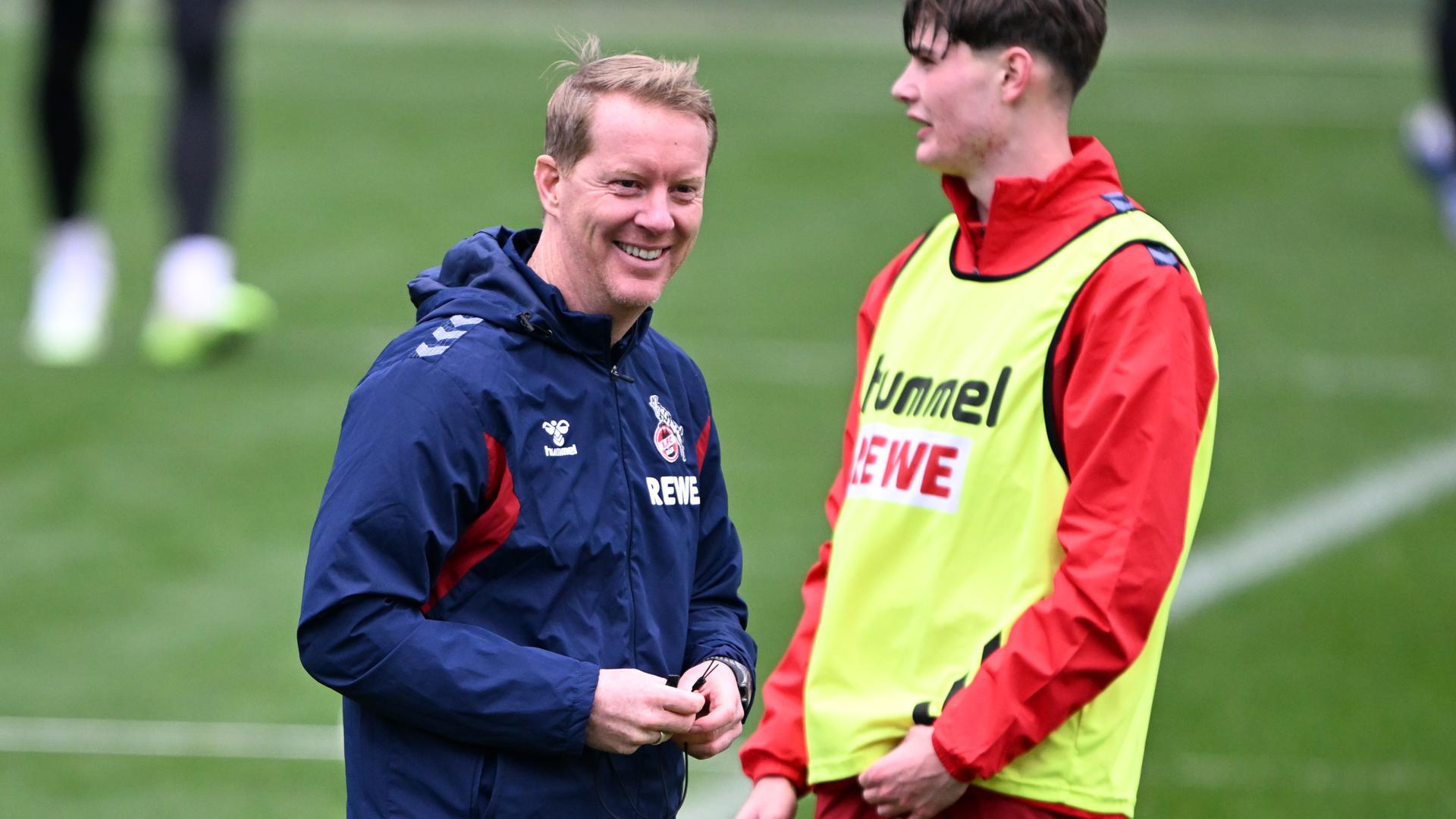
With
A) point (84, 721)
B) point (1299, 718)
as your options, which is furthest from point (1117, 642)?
point (84, 721)

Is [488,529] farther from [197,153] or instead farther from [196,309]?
[196,309]

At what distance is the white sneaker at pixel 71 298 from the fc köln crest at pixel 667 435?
685 cm

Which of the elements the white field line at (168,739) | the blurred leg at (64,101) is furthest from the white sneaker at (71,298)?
the white field line at (168,739)

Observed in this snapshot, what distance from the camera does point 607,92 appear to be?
269 cm

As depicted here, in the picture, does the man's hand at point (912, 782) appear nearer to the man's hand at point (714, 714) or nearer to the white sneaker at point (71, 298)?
the man's hand at point (714, 714)

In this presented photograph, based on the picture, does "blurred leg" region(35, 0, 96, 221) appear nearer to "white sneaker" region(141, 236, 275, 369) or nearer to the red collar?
"white sneaker" region(141, 236, 275, 369)

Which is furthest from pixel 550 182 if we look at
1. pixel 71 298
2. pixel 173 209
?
pixel 71 298

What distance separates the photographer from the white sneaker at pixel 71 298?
30.0ft

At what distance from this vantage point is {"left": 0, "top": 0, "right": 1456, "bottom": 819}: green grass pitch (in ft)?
19.2

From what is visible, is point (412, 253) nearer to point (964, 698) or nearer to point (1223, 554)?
point (1223, 554)

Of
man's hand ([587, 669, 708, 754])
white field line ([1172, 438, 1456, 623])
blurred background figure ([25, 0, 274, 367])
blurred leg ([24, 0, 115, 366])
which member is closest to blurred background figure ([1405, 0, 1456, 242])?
white field line ([1172, 438, 1456, 623])

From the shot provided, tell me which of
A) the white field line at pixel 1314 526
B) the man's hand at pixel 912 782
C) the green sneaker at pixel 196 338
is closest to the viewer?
the man's hand at pixel 912 782

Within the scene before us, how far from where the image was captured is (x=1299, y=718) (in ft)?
19.5

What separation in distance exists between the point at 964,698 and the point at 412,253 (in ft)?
29.5
